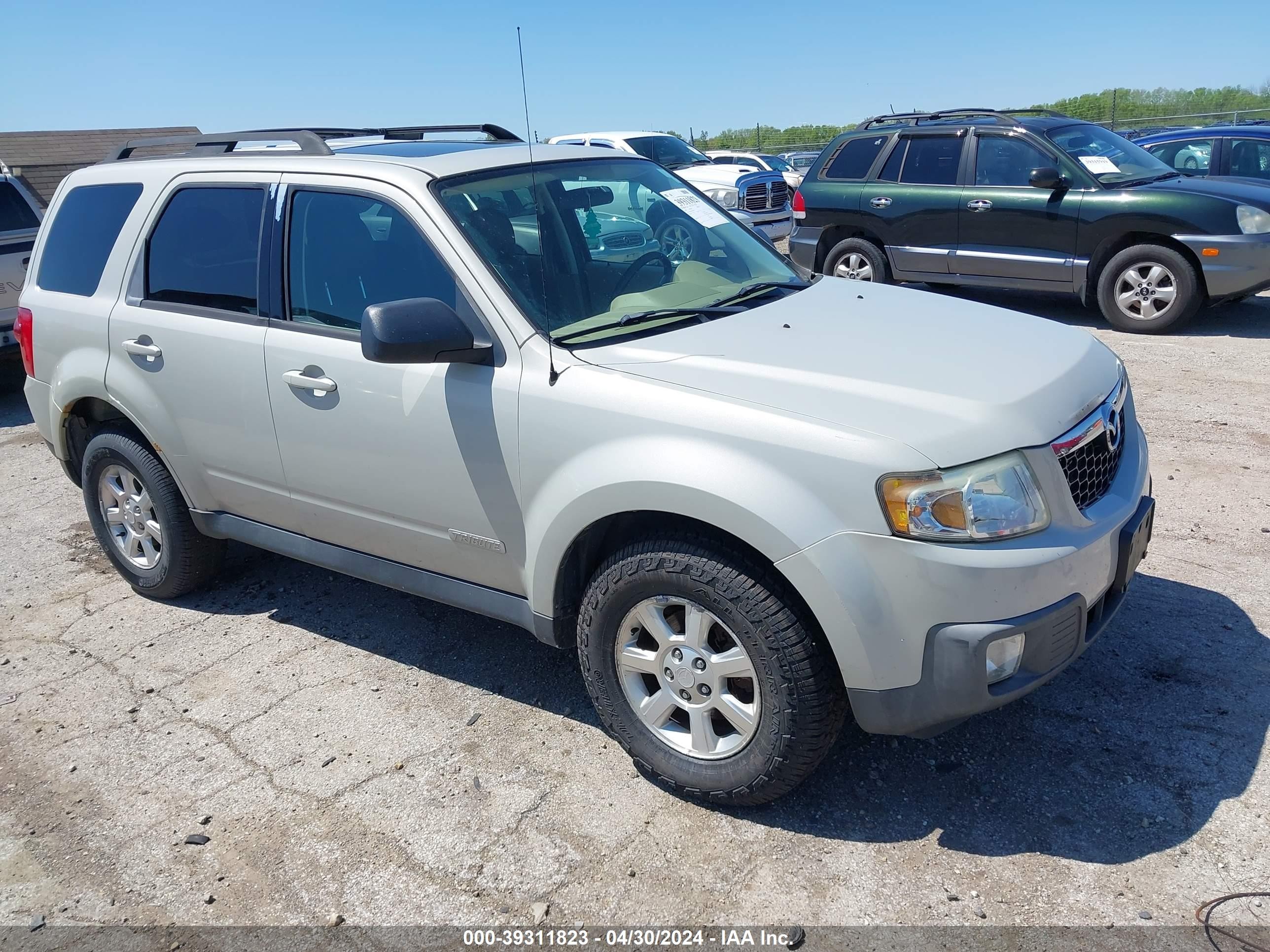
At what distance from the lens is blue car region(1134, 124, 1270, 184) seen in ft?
36.1

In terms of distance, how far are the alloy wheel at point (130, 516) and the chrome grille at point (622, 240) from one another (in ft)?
7.82

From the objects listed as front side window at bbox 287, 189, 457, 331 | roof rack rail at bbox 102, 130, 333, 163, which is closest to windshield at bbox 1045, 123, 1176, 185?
front side window at bbox 287, 189, 457, 331

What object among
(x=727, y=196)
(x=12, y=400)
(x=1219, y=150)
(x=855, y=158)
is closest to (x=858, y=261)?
(x=855, y=158)

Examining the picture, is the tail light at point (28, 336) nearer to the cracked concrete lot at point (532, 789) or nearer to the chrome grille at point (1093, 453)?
the cracked concrete lot at point (532, 789)

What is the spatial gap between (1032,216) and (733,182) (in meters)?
5.92

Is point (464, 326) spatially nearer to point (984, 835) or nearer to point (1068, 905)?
point (984, 835)

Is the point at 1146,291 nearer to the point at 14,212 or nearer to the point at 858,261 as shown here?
the point at 858,261

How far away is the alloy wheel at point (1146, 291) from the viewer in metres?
8.42

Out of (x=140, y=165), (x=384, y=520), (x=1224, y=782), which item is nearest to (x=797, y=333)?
(x=384, y=520)

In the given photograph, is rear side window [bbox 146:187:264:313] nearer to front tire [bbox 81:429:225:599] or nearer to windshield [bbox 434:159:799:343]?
front tire [bbox 81:429:225:599]

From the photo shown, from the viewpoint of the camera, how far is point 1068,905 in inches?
102

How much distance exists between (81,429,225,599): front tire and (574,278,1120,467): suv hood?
7.72 feet

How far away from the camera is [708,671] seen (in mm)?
2930

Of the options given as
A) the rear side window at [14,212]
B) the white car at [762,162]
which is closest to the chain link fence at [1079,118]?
the white car at [762,162]
